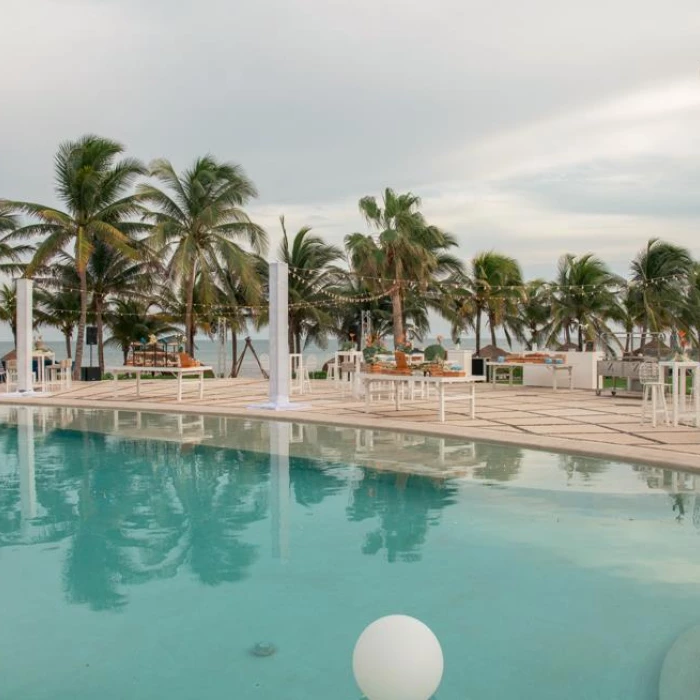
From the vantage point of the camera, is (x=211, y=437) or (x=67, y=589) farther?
(x=211, y=437)

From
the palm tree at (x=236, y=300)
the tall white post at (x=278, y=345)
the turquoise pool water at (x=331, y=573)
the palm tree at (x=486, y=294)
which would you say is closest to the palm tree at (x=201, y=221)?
the palm tree at (x=236, y=300)

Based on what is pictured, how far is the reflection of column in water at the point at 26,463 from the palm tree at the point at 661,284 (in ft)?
54.4

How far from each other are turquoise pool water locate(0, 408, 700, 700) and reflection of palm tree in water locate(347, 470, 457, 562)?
2 centimetres

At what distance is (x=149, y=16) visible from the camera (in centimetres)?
985

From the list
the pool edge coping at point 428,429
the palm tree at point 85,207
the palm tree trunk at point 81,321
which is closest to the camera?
the pool edge coping at point 428,429

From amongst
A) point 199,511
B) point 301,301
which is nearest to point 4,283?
point 301,301

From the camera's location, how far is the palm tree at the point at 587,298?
22.1m

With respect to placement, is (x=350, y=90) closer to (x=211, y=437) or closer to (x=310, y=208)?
(x=211, y=437)

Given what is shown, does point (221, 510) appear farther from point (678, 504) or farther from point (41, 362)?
point (41, 362)

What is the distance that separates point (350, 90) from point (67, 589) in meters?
11.2

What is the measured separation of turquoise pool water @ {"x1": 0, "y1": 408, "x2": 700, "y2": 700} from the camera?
260cm

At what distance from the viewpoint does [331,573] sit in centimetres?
362

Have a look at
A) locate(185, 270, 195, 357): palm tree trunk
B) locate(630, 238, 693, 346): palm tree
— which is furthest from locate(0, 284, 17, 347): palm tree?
locate(630, 238, 693, 346): palm tree

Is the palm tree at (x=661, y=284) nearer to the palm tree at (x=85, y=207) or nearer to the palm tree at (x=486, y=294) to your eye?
the palm tree at (x=486, y=294)
